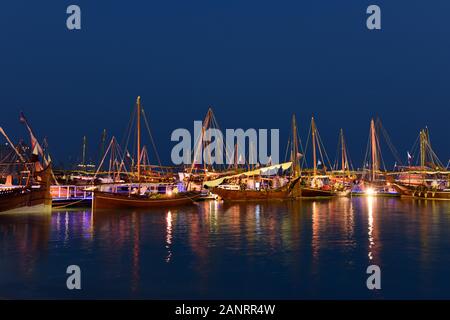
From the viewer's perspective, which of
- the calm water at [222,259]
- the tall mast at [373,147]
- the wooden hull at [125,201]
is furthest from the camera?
the tall mast at [373,147]

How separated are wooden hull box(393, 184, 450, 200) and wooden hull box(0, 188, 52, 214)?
64.5 meters

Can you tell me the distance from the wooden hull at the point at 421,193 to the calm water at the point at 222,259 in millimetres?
49490

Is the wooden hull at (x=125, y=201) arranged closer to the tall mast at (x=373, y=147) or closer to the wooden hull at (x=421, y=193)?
the wooden hull at (x=421, y=193)

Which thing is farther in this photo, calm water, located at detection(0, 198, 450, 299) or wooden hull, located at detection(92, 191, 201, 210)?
wooden hull, located at detection(92, 191, 201, 210)

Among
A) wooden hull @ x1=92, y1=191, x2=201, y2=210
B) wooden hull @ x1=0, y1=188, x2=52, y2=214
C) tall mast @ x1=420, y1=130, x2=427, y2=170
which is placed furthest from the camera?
tall mast @ x1=420, y1=130, x2=427, y2=170

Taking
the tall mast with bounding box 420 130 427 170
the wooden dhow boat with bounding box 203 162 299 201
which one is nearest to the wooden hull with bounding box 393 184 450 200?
the tall mast with bounding box 420 130 427 170

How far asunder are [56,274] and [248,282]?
303 inches

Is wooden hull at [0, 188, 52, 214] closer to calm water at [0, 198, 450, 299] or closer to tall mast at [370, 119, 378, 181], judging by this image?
calm water at [0, 198, 450, 299]

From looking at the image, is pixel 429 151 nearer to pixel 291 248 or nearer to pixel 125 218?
pixel 125 218

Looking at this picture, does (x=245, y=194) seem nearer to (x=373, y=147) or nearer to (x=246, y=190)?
(x=246, y=190)

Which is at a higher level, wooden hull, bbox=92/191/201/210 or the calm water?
wooden hull, bbox=92/191/201/210

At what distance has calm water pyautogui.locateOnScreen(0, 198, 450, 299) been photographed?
674 inches

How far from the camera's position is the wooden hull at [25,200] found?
44.9 metres

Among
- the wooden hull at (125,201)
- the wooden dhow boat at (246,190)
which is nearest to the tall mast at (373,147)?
the wooden dhow boat at (246,190)
